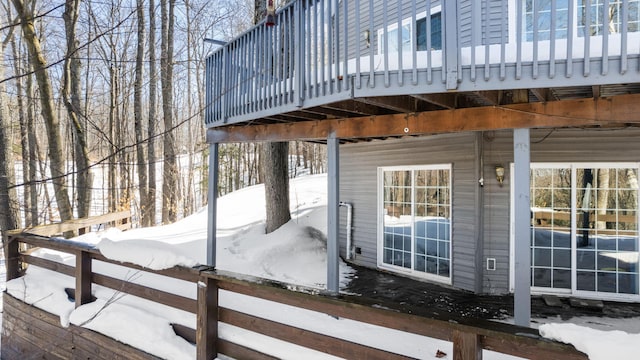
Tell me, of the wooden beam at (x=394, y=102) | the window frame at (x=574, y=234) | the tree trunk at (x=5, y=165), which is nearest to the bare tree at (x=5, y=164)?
the tree trunk at (x=5, y=165)

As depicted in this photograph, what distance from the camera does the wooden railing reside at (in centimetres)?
186

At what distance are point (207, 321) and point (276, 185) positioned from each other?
5431 mm

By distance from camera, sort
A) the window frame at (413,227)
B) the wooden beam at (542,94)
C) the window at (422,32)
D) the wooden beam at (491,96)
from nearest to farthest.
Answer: the wooden beam at (542,94) < the wooden beam at (491,96) < the window frame at (413,227) < the window at (422,32)

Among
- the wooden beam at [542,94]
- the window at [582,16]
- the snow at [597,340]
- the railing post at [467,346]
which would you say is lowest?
the railing post at [467,346]

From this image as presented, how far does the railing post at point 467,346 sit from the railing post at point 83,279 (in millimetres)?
3410

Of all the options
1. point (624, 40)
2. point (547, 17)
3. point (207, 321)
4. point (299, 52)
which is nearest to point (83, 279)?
point (207, 321)

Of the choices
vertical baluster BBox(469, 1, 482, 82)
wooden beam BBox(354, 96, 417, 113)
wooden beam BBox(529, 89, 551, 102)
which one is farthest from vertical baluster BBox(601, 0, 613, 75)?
wooden beam BBox(354, 96, 417, 113)

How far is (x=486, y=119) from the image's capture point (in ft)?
11.7

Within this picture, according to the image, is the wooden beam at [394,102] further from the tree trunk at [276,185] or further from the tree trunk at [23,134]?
the tree trunk at [276,185]

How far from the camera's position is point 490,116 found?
3533 millimetres

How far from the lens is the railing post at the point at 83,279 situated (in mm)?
3730

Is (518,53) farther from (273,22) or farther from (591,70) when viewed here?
(273,22)

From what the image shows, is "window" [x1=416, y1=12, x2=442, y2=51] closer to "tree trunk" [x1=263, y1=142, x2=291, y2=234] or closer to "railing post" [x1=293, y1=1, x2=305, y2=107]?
"railing post" [x1=293, y1=1, x2=305, y2=107]

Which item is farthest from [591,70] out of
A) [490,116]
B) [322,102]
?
[322,102]
